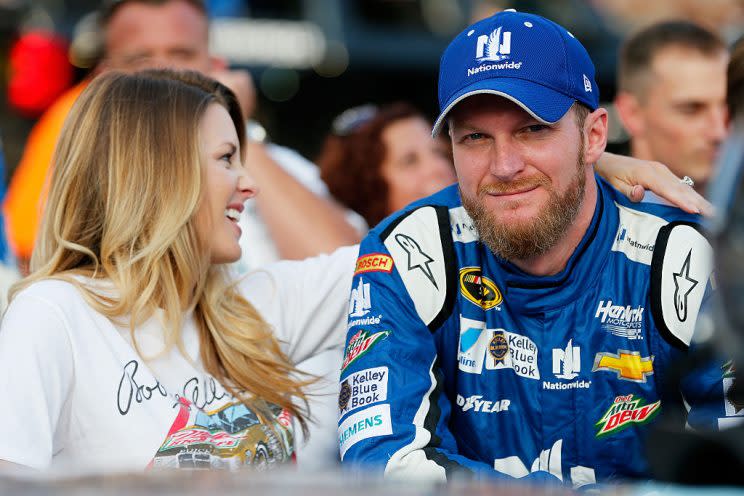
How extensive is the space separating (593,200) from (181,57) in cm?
193

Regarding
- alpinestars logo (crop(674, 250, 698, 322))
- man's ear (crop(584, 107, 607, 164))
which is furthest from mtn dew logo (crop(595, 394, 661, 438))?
man's ear (crop(584, 107, 607, 164))

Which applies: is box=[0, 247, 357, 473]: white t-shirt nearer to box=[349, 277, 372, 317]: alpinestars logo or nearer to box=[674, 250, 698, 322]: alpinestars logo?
box=[349, 277, 372, 317]: alpinestars logo

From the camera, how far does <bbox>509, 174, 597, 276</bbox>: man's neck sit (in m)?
2.24

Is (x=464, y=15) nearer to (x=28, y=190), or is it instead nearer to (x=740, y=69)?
(x=28, y=190)

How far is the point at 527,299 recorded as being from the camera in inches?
86.8

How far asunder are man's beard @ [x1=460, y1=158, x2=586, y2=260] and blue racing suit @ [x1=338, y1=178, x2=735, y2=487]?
0.07m

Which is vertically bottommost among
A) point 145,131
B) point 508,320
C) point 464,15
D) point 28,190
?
point 508,320

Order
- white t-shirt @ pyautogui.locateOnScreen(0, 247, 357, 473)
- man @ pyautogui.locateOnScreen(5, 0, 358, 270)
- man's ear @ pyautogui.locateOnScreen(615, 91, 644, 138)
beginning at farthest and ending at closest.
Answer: man's ear @ pyautogui.locateOnScreen(615, 91, 644, 138) → man @ pyautogui.locateOnScreen(5, 0, 358, 270) → white t-shirt @ pyautogui.locateOnScreen(0, 247, 357, 473)

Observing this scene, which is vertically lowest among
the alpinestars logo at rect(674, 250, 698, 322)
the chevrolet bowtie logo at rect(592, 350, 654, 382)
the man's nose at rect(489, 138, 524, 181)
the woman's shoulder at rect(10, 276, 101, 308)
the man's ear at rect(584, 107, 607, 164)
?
the chevrolet bowtie logo at rect(592, 350, 654, 382)

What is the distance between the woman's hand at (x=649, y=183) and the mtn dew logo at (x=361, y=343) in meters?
0.71

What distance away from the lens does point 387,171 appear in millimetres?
3979

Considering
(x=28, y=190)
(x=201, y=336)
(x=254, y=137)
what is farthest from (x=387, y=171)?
(x=201, y=336)

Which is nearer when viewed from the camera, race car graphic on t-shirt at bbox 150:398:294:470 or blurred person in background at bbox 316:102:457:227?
race car graphic on t-shirt at bbox 150:398:294:470

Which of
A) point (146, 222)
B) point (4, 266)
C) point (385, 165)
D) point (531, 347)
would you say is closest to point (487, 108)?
point (531, 347)
